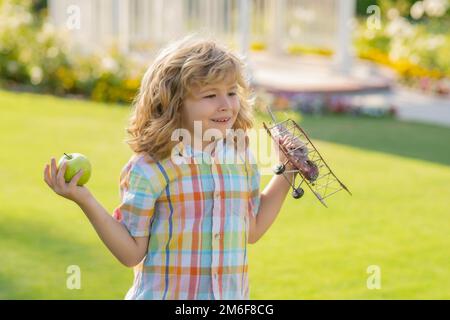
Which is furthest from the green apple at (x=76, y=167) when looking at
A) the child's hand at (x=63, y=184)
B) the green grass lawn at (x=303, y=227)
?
the green grass lawn at (x=303, y=227)

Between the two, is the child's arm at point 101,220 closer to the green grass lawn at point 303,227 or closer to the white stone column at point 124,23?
the green grass lawn at point 303,227

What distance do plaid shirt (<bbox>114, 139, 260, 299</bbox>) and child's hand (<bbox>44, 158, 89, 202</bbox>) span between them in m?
0.20

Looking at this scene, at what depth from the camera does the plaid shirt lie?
2900 mm

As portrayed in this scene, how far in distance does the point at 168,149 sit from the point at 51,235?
2.99 m

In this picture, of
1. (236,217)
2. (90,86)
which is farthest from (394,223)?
(90,86)

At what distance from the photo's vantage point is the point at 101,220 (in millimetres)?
2791

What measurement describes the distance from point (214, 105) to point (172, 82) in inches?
6.0

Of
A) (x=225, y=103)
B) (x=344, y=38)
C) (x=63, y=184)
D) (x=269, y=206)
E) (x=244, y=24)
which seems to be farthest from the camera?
(x=344, y=38)

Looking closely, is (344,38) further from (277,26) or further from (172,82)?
(172,82)

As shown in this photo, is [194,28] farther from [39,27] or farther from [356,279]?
[356,279]

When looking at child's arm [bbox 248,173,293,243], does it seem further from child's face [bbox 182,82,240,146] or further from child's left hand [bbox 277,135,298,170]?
child's face [bbox 182,82,240,146]

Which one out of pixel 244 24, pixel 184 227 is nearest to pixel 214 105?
pixel 184 227

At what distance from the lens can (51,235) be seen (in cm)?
576

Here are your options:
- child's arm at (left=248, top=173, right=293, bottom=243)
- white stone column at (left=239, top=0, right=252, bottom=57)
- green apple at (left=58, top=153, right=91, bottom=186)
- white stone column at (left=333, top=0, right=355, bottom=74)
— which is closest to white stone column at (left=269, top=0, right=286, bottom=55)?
white stone column at (left=333, top=0, right=355, bottom=74)
